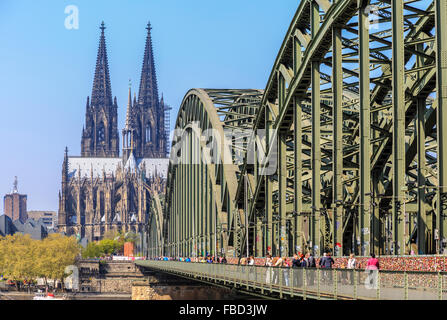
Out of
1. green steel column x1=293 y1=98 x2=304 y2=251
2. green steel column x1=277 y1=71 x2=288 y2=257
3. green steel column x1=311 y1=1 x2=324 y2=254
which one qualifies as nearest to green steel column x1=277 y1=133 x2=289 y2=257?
green steel column x1=277 y1=71 x2=288 y2=257

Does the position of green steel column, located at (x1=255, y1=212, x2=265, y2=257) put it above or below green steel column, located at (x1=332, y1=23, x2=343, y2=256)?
below

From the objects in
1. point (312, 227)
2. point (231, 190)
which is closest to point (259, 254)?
point (231, 190)

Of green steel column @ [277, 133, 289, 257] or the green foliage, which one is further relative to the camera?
the green foliage

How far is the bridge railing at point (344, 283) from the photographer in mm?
20930

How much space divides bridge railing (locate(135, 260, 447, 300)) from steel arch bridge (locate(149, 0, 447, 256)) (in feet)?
11.1

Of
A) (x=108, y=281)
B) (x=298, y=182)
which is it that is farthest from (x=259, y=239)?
(x=108, y=281)

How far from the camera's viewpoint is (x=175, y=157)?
110562mm

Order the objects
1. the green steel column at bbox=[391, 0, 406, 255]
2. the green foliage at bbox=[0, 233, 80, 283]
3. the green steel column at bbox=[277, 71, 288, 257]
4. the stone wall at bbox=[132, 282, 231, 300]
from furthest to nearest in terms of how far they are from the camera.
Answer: the green foliage at bbox=[0, 233, 80, 283]
the stone wall at bbox=[132, 282, 231, 300]
the green steel column at bbox=[277, 71, 288, 257]
the green steel column at bbox=[391, 0, 406, 255]

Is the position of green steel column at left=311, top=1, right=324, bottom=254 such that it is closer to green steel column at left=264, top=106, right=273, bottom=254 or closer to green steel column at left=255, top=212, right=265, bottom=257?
green steel column at left=264, top=106, right=273, bottom=254

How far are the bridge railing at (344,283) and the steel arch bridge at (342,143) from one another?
3.38 metres

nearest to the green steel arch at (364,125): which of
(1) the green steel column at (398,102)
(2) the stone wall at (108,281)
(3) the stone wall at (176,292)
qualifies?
(1) the green steel column at (398,102)

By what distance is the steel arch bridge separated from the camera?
103ft

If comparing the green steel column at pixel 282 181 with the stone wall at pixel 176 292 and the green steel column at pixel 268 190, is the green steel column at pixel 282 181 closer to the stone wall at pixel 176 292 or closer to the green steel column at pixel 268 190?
the green steel column at pixel 268 190

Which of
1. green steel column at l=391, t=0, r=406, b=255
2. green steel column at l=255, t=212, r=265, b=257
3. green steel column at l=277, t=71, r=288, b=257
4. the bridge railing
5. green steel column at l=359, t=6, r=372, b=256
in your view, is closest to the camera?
the bridge railing
